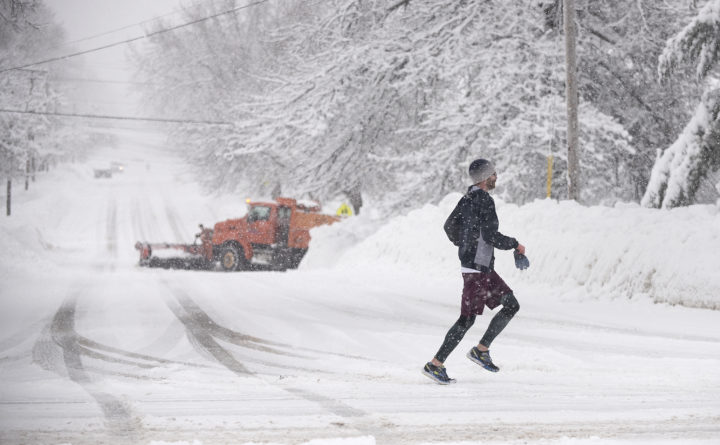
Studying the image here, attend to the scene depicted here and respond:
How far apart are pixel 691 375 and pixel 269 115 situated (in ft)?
48.7

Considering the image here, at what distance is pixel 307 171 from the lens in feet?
66.8

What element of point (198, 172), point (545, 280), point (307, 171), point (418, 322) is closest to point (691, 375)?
point (418, 322)

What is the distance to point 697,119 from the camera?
1122cm

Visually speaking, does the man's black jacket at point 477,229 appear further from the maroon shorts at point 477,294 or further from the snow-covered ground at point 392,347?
the snow-covered ground at point 392,347

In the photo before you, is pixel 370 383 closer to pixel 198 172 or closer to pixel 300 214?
pixel 300 214

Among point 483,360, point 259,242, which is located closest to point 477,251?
point 483,360

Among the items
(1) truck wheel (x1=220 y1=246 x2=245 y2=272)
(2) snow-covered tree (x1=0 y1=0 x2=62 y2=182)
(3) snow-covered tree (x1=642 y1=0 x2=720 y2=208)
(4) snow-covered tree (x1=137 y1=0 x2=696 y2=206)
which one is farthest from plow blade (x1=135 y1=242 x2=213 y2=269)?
(2) snow-covered tree (x1=0 y1=0 x2=62 y2=182)

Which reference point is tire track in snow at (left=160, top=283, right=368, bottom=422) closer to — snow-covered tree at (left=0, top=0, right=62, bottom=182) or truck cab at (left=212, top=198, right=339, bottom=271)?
truck cab at (left=212, top=198, right=339, bottom=271)

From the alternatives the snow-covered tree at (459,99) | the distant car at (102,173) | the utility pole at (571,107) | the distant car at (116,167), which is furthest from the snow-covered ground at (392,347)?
the distant car at (116,167)

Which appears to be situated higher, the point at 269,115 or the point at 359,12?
the point at 359,12

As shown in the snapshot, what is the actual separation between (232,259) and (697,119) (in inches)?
633

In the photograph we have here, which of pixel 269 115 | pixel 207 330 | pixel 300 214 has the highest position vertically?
pixel 269 115

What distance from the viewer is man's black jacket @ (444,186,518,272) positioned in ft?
17.6

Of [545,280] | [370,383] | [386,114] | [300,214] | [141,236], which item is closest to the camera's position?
[370,383]
